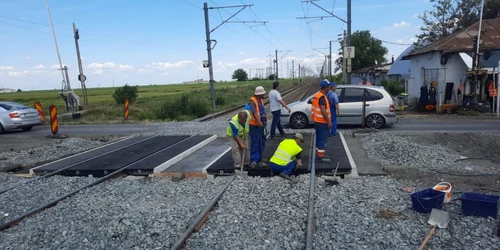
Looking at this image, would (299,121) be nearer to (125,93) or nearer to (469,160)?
(469,160)

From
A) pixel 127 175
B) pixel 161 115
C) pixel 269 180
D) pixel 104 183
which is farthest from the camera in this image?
pixel 161 115

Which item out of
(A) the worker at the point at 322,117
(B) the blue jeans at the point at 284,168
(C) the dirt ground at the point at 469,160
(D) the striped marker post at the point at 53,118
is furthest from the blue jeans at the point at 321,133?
(D) the striped marker post at the point at 53,118

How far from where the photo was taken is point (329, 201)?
20.1ft

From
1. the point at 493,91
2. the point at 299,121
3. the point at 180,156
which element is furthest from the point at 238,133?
the point at 493,91

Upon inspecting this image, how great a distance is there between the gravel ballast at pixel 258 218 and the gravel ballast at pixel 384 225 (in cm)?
33

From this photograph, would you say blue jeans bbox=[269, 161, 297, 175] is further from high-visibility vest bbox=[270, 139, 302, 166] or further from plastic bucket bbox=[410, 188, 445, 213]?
plastic bucket bbox=[410, 188, 445, 213]

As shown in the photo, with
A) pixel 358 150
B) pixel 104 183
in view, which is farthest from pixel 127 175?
pixel 358 150

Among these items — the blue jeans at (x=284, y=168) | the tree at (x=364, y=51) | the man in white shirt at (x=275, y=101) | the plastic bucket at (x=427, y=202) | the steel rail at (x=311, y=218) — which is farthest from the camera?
the tree at (x=364, y=51)

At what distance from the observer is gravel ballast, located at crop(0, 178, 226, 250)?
500 centimetres

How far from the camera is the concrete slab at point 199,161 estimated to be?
322 inches

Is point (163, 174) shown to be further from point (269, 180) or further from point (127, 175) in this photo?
point (269, 180)

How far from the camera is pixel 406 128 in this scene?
47.4 ft

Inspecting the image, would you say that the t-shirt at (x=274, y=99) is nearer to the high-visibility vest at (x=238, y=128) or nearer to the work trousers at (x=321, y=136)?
the work trousers at (x=321, y=136)

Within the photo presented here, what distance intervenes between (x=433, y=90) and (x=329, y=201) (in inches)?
615
